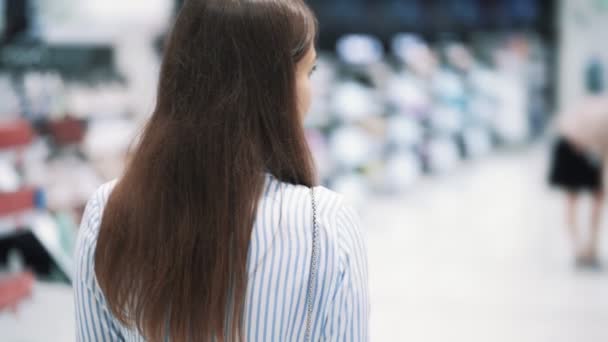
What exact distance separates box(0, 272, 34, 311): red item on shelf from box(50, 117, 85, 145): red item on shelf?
2.86ft

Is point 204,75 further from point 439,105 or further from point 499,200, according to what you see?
point 439,105

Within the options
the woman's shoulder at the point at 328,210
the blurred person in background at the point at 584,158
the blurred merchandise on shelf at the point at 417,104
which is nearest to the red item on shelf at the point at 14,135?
the blurred merchandise on shelf at the point at 417,104

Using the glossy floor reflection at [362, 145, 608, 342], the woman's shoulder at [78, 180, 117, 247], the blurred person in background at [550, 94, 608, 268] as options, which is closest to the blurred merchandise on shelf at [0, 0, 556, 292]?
the woman's shoulder at [78, 180, 117, 247]

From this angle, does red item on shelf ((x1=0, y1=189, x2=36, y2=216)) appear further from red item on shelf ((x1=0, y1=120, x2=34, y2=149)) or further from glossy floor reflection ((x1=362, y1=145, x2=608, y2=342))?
glossy floor reflection ((x1=362, y1=145, x2=608, y2=342))

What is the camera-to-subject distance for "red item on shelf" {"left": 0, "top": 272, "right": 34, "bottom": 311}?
3.83m

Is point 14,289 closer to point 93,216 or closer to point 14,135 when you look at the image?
point 14,135

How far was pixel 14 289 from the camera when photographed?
395cm

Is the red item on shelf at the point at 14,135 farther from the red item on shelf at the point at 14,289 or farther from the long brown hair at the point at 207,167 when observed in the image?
the long brown hair at the point at 207,167

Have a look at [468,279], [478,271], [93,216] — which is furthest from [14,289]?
[93,216]

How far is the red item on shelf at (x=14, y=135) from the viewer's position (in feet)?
12.5

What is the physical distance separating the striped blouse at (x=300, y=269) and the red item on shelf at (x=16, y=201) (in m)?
2.96

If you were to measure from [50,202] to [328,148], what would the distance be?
307 centimetres

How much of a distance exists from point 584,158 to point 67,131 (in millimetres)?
3557

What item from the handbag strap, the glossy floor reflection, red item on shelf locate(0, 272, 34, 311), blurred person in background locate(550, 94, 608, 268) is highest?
the handbag strap
